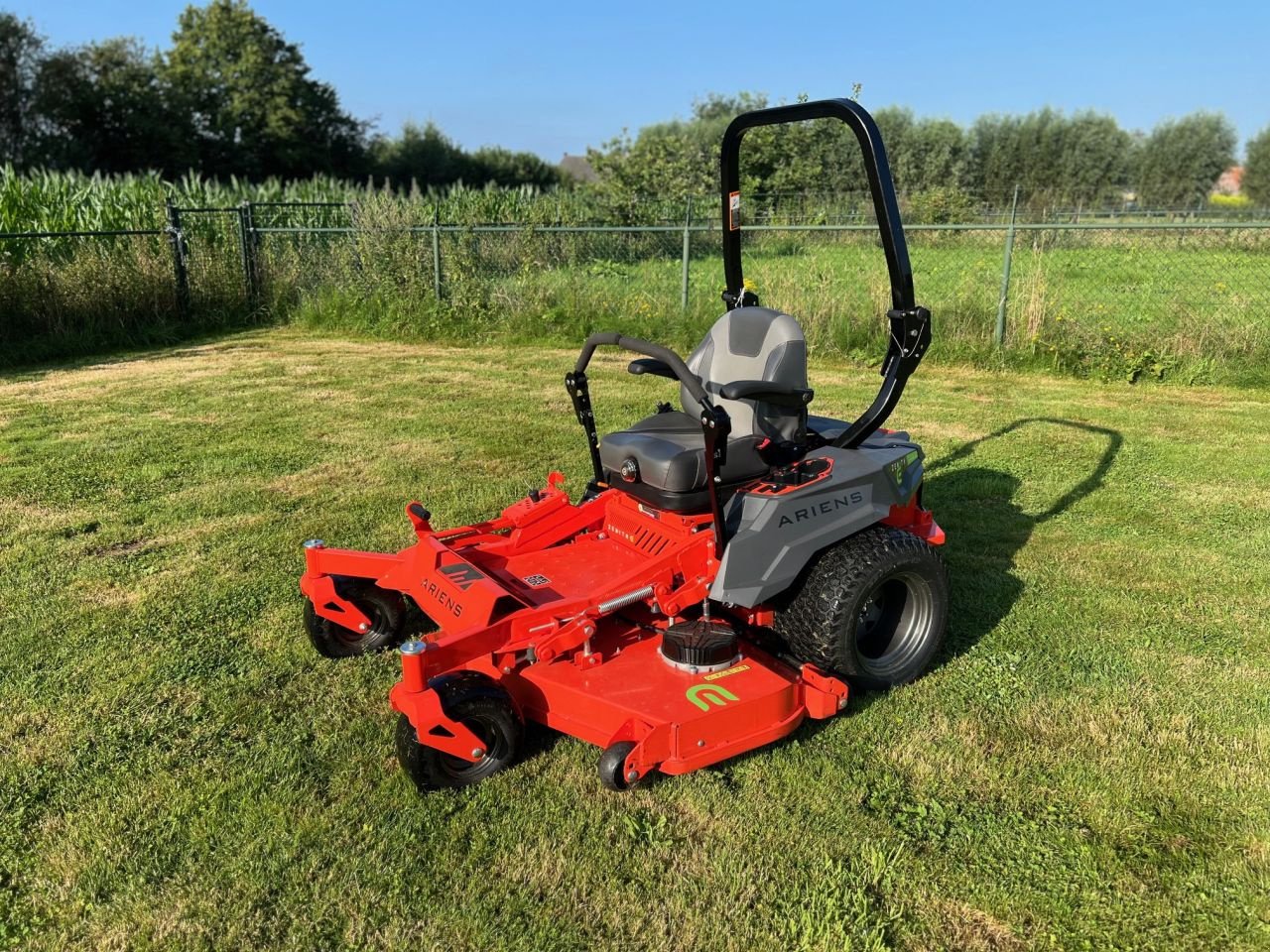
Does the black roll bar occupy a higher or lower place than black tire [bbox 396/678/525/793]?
higher

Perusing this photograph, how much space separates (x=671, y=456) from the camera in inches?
137

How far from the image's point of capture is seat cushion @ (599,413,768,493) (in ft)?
11.4

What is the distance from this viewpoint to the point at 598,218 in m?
20.0

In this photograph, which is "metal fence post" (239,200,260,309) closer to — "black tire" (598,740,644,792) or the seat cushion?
the seat cushion

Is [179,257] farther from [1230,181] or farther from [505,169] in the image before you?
[1230,181]

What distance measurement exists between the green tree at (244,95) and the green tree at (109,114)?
1188 millimetres

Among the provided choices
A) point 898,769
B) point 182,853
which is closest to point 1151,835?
point 898,769

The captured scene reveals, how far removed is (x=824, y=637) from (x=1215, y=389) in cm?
802

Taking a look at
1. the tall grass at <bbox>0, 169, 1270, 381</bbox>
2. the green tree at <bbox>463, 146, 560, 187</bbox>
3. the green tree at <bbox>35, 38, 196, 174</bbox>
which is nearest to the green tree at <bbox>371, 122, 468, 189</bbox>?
the green tree at <bbox>463, 146, 560, 187</bbox>

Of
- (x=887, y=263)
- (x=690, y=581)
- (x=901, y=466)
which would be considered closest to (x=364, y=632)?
(x=690, y=581)

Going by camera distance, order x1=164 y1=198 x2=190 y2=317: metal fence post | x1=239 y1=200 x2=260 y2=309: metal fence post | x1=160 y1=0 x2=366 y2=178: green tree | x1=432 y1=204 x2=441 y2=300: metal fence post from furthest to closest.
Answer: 1. x1=160 y1=0 x2=366 y2=178: green tree
2. x1=239 y1=200 x2=260 y2=309: metal fence post
3. x1=164 y1=198 x2=190 y2=317: metal fence post
4. x1=432 y1=204 x2=441 y2=300: metal fence post

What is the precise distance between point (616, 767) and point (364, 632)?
1601 mm

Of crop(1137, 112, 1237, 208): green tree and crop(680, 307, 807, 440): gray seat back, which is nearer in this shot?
crop(680, 307, 807, 440): gray seat back

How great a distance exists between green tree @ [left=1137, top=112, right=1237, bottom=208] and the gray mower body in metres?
47.3
